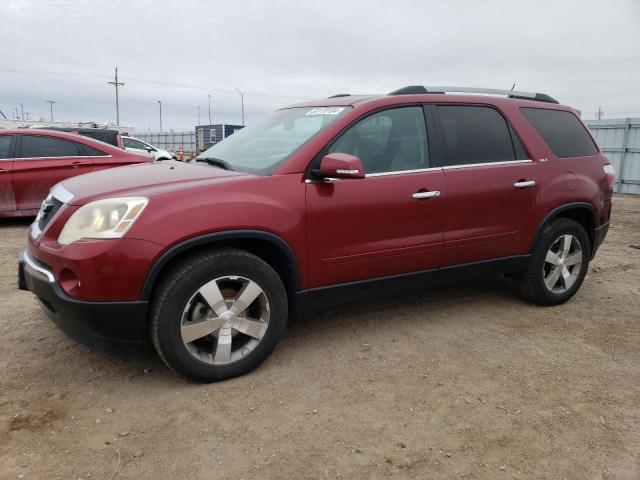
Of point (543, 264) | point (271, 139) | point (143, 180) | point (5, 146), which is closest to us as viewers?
point (143, 180)

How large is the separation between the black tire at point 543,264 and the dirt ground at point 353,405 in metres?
0.26

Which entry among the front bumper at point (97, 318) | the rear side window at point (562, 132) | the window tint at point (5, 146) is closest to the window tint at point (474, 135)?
the rear side window at point (562, 132)

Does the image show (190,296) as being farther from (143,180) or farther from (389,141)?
(389,141)

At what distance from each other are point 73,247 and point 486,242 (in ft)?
9.26

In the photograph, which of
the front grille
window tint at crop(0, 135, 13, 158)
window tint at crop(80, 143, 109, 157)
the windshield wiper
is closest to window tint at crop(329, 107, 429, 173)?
the windshield wiper

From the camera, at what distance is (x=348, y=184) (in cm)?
321

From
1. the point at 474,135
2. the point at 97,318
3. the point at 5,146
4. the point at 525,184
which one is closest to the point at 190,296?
the point at 97,318

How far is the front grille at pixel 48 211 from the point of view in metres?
2.99

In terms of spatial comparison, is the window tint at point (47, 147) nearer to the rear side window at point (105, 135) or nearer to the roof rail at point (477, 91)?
the rear side window at point (105, 135)

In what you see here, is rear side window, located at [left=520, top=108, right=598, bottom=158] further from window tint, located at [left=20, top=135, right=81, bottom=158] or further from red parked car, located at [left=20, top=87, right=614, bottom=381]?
window tint, located at [left=20, top=135, right=81, bottom=158]

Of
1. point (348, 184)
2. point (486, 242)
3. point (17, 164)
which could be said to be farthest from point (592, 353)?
point (17, 164)

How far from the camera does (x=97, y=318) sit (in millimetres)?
2643

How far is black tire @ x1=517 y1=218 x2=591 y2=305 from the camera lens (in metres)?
4.16

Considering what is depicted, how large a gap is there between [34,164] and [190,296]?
5.61 metres
